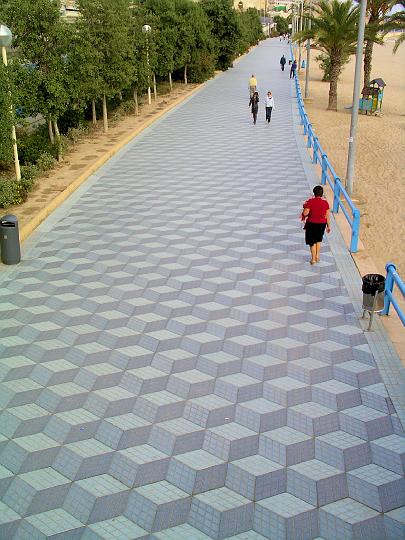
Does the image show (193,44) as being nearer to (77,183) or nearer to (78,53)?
(78,53)

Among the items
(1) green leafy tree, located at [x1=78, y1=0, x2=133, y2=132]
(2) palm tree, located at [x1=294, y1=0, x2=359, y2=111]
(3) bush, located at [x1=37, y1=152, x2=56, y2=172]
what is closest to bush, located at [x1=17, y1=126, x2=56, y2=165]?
(3) bush, located at [x1=37, y1=152, x2=56, y2=172]

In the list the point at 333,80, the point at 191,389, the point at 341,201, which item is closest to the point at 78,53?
the point at 341,201

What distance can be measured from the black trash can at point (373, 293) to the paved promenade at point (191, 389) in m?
0.40

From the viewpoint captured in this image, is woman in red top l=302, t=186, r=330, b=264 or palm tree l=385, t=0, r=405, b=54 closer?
woman in red top l=302, t=186, r=330, b=264

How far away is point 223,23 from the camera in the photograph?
4584 centimetres

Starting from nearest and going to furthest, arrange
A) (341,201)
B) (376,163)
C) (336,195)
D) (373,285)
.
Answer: (373,285) < (336,195) < (341,201) < (376,163)

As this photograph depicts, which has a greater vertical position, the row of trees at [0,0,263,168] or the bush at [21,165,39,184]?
the row of trees at [0,0,263,168]

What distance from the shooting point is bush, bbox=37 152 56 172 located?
16472 mm

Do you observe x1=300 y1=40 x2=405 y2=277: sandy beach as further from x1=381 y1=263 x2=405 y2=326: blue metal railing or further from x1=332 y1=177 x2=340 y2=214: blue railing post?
x1=381 y1=263 x2=405 y2=326: blue metal railing

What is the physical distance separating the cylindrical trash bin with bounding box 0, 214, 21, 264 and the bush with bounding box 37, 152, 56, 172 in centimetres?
667

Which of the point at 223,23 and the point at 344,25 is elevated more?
the point at 223,23

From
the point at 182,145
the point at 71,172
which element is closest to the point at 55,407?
the point at 71,172

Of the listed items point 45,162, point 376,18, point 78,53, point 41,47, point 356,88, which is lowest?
point 45,162

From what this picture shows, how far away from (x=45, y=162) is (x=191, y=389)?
11.5m
